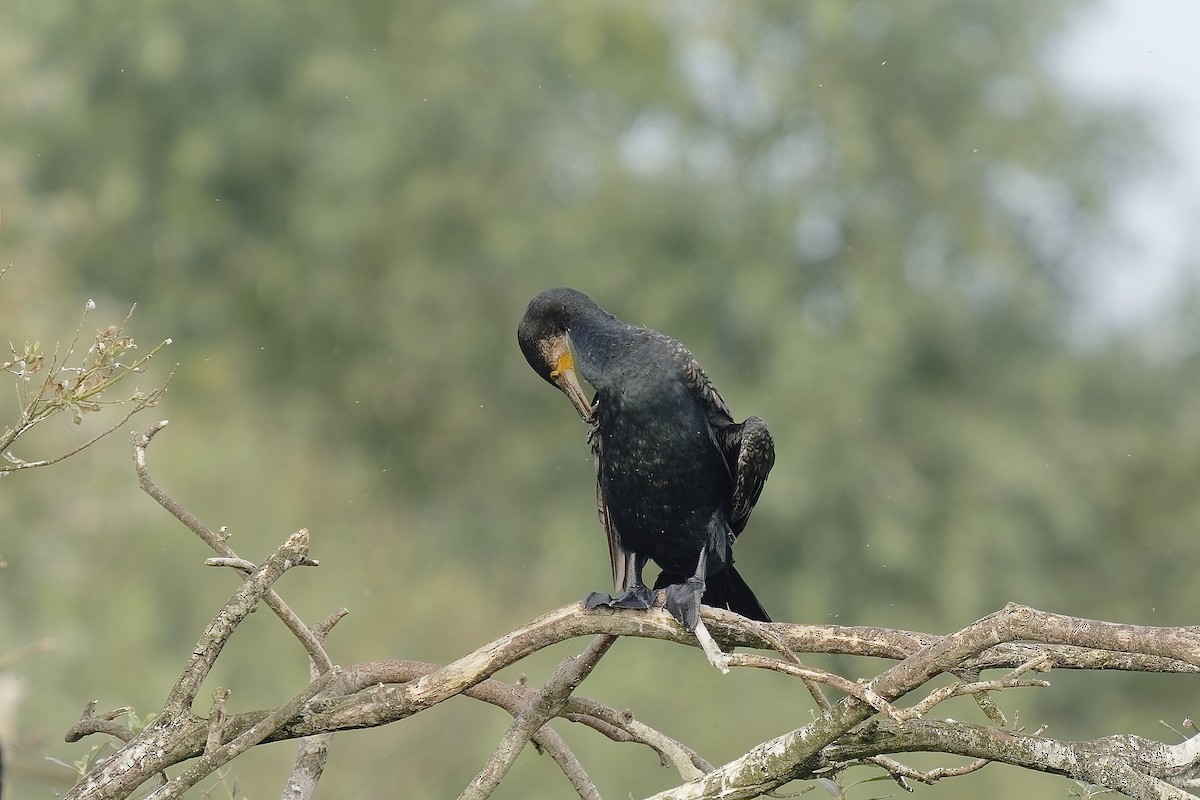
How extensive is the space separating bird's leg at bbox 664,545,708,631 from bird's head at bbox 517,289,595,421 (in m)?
0.74

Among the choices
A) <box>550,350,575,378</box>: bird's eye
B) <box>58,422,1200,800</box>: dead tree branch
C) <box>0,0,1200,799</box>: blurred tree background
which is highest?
<box>0,0,1200,799</box>: blurred tree background

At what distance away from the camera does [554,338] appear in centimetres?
569

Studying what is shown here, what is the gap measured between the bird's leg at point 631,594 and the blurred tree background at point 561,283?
9561 mm

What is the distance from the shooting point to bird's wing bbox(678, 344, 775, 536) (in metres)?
5.21

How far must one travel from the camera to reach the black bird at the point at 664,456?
17.2 ft

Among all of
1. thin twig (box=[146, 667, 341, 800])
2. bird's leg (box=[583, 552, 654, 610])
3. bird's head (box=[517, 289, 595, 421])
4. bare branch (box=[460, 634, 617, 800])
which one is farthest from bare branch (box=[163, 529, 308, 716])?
bird's head (box=[517, 289, 595, 421])

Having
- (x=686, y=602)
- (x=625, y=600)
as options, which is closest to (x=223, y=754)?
(x=686, y=602)

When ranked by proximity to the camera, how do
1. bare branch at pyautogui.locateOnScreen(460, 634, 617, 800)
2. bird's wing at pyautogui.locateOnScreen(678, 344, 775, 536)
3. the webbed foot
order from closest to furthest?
bare branch at pyautogui.locateOnScreen(460, 634, 617, 800) < the webbed foot < bird's wing at pyautogui.locateOnScreen(678, 344, 775, 536)

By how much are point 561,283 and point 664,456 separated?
60.5 feet

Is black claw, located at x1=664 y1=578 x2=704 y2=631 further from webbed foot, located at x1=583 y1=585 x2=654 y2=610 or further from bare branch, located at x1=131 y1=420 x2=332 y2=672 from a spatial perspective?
bare branch, located at x1=131 y1=420 x2=332 y2=672

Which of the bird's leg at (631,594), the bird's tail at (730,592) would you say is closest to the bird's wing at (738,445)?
the bird's tail at (730,592)

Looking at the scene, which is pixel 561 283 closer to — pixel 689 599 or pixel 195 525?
pixel 689 599

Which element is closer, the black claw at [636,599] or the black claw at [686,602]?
the black claw at [686,602]

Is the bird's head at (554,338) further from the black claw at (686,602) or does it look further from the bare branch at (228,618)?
the bare branch at (228,618)
